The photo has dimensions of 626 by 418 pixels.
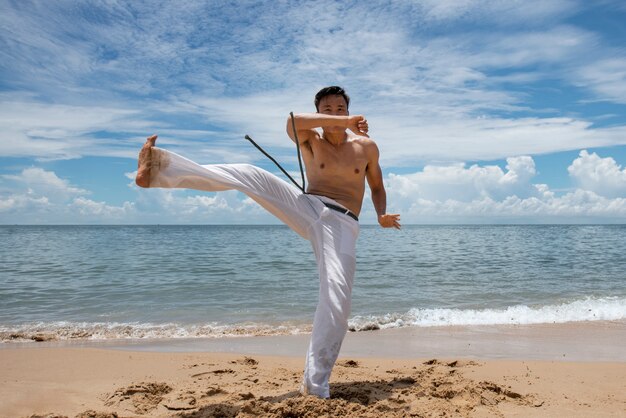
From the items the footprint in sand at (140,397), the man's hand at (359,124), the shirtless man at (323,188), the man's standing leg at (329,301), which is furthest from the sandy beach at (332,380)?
the man's hand at (359,124)

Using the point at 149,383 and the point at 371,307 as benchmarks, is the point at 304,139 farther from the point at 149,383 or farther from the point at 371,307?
the point at 371,307

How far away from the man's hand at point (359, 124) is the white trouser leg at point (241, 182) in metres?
0.72

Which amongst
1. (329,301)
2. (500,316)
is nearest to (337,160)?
(329,301)

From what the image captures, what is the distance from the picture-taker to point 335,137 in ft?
13.0

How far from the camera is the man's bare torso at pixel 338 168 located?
13.0ft

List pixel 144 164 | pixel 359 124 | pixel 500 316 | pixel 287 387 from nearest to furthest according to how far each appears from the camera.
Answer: pixel 144 164 < pixel 359 124 < pixel 287 387 < pixel 500 316

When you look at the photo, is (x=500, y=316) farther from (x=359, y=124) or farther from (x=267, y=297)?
(x=359, y=124)

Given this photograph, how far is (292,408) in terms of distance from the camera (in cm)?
334

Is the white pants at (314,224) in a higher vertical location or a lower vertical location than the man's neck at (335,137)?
lower

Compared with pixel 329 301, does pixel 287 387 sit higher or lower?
lower

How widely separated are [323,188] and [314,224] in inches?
13.8

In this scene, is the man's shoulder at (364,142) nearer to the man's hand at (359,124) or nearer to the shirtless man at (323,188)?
the shirtless man at (323,188)

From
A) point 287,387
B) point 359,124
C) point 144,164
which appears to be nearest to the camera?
point 144,164

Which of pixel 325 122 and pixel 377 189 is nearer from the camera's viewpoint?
pixel 325 122
